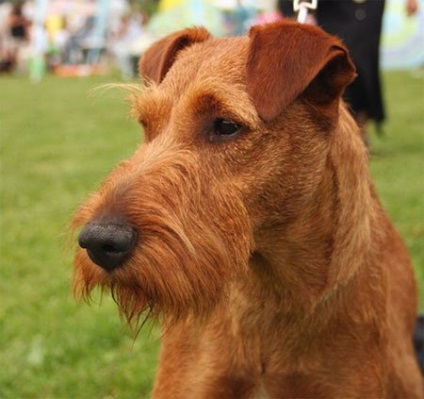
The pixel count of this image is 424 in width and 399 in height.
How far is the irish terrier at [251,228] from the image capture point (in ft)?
7.90

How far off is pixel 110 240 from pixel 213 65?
824 millimetres

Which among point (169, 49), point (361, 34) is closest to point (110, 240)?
point (169, 49)

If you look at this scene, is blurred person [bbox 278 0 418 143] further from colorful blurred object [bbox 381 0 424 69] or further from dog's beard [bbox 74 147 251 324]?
colorful blurred object [bbox 381 0 424 69]

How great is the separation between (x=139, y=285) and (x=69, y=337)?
7.14ft

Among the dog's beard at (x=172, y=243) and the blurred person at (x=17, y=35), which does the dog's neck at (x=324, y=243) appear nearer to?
the dog's beard at (x=172, y=243)

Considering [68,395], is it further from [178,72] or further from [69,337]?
[178,72]

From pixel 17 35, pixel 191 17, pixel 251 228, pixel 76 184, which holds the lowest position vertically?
pixel 17 35

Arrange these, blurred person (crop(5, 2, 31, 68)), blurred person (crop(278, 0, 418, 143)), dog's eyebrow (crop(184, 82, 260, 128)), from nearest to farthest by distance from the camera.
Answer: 1. dog's eyebrow (crop(184, 82, 260, 128))
2. blurred person (crop(278, 0, 418, 143))
3. blurred person (crop(5, 2, 31, 68))

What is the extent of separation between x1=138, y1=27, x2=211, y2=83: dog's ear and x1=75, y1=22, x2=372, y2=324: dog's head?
28cm

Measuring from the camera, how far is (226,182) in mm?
2572

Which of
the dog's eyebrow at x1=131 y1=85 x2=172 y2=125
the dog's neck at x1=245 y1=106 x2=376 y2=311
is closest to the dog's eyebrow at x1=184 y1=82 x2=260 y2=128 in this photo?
the dog's eyebrow at x1=131 y1=85 x2=172 y2=125

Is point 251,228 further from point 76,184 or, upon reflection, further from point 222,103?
point 76,184

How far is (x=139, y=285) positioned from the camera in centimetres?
233

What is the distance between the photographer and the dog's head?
7.70ft
